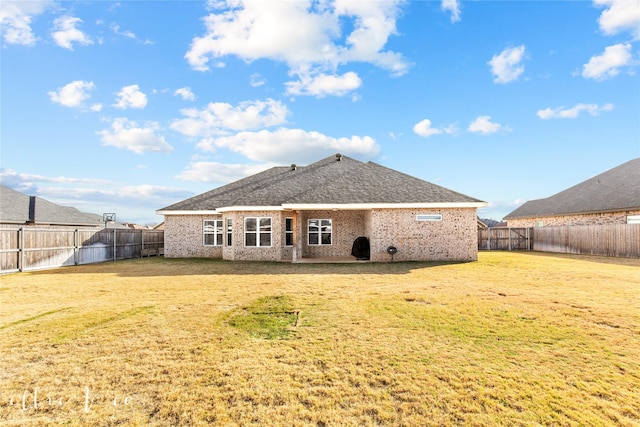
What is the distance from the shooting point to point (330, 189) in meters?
18.2

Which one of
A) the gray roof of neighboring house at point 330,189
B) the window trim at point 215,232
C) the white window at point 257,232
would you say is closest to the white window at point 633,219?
the gray roof of neighboring house at point 330,189

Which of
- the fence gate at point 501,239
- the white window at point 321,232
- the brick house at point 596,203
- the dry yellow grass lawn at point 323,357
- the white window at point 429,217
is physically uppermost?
the brick house at point 596,203

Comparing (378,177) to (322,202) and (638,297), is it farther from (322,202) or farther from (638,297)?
(638,297)

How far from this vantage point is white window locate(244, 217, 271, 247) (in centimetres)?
1778

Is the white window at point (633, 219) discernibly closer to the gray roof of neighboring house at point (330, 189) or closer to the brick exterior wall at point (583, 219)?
the brick exterior wall at point (583, 219)

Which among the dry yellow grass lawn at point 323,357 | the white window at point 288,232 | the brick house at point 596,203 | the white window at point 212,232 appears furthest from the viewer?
the brick house at point 596,203

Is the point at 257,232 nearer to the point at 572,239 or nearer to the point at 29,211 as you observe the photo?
the point at 29,211

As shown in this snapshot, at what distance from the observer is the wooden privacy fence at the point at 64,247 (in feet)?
46.4

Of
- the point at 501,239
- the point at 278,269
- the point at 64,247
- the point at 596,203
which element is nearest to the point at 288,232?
the point at 278,269

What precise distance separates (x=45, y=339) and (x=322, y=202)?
12559 millimetres

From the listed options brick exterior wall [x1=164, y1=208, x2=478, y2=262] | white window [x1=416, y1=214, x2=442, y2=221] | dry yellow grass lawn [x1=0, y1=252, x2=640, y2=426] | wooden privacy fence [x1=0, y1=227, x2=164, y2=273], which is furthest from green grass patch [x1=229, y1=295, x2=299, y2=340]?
wooden privacy fence [x1=0, y1=227, x2=164, y2=273]

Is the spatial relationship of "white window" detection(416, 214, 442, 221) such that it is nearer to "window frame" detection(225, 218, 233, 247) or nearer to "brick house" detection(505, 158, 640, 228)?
"window frame" detection(225, 218, 233, 247)

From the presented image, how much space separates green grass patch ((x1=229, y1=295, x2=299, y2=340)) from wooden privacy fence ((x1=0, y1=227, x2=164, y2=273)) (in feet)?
44.1

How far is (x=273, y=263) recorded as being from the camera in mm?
16609
